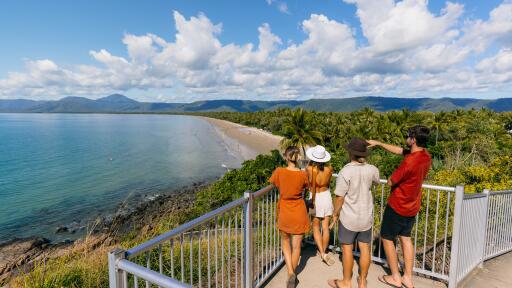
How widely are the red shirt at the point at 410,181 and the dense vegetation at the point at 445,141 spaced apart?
6.28 metres

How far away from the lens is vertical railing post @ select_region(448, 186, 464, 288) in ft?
11.2

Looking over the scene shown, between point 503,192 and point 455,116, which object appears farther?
point 455,116

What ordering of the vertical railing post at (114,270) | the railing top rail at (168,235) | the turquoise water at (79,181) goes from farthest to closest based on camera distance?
the turquoise water at (79,181) → the railing top rail at (168,235) → the vertical railing post at (114,270)

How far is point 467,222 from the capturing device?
3.73m

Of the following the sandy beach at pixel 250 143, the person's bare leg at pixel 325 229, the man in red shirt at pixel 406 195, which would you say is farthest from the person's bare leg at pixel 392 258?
the sandy beach at pixel 250 143

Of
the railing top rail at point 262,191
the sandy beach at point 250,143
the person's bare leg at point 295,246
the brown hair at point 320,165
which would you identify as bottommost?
the sandy beach at point 250,143

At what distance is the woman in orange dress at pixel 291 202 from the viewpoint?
3377 mm

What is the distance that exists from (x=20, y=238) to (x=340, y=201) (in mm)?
17969

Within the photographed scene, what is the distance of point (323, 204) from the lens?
13.5ft

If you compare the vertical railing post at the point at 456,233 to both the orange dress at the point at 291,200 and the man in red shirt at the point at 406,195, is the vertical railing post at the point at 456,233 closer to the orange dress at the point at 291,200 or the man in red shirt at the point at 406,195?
the man in red shirt at the point at 406,195

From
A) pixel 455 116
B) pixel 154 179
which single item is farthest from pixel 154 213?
pixel 455 116

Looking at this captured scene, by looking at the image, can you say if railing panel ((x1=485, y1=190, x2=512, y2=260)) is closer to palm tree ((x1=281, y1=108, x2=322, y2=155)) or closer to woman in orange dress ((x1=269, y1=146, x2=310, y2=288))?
woman in orange dress ((x1=269, y1=146, x2=310, y2=288))

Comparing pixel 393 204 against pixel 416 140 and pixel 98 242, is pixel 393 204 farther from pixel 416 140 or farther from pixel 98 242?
pixel 98 242

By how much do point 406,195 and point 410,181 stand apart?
170 millimetres
